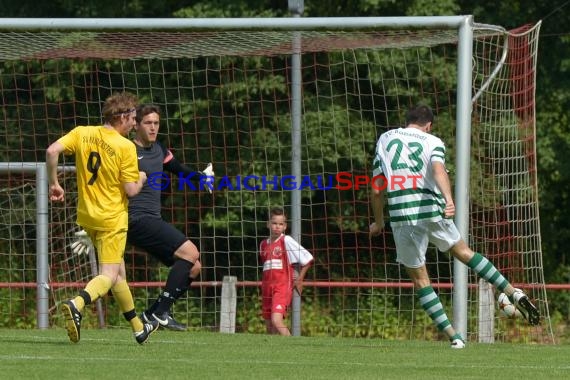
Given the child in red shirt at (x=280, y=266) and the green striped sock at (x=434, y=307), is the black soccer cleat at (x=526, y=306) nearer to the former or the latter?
the green striped sock at (x=434, y=307)

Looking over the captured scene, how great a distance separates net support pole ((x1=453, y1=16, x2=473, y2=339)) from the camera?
11156 millimetres

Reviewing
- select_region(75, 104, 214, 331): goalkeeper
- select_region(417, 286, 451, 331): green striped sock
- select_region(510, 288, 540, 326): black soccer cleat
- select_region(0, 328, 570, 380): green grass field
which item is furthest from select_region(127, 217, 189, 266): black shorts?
select_region(510, 288, 540, 326): black soccer cleat

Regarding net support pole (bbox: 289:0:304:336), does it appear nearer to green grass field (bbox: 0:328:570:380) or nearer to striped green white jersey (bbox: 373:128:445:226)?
green grass field (bbox: 0:328:570:380)

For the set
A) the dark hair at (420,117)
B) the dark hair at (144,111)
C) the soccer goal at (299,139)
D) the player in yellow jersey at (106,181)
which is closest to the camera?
the player in yellow jersey at (106,181)

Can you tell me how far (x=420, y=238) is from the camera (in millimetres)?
10164

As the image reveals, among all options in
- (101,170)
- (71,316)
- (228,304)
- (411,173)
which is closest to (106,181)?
(101,170)

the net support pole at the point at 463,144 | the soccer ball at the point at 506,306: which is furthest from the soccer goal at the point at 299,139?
the soccer ball at the point at 506,306

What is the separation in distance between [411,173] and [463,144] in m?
1.32

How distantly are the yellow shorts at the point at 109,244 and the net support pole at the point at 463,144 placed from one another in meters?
2.96

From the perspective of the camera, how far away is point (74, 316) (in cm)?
920

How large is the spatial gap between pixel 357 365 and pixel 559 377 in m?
1.29

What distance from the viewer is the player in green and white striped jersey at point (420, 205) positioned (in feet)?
32.8

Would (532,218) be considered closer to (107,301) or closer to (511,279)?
(511,279)

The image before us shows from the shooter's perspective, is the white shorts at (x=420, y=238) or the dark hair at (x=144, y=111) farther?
the dark hair at (x=144, y=111)
